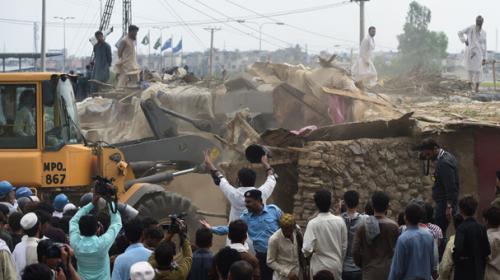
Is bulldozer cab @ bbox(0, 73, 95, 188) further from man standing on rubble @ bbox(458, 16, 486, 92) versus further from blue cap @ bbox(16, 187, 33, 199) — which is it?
man standing on rubble @ bbox(458, 16, 486, 92)

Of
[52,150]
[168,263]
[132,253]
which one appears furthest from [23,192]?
[168,263]

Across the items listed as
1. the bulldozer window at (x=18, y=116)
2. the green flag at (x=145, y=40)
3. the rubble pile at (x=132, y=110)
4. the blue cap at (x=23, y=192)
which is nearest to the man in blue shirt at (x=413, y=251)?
the blue cap at (x=23, y=192)

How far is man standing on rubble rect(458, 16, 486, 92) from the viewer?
2116 centimetres

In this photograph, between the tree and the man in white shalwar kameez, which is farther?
the tree

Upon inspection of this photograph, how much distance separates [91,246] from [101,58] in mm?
14717

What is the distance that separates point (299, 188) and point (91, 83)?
9879 millimetres

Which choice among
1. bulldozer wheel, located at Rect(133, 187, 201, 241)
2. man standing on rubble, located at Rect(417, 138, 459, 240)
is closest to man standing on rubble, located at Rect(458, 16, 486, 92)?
bulldozer wheel, located at Rect(133, 187, 201, 241)

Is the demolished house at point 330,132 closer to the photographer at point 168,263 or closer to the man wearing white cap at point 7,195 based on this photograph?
the man wearing white cap at point 7,195

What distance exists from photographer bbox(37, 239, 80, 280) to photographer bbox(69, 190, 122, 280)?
1.71 feet

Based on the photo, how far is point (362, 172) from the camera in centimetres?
1427

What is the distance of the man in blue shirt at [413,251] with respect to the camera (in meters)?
8.18

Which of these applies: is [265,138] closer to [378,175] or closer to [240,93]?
[378,175]

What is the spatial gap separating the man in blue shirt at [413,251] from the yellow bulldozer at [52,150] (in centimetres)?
443

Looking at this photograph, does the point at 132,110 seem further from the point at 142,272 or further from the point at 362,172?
the point at 142,272
